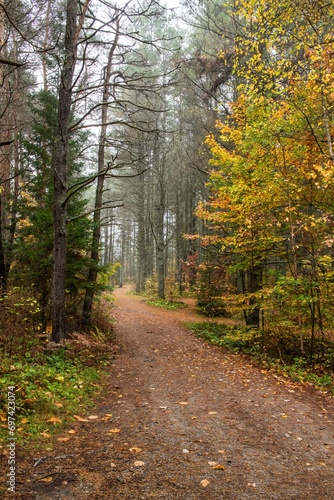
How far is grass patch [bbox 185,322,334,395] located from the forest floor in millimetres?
509

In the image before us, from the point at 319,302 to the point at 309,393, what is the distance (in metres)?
2.42

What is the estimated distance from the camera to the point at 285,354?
28.6 feet

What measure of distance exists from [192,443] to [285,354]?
5.77 m

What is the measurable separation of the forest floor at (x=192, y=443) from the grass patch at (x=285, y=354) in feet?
1.67

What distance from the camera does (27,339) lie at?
6.62 meters

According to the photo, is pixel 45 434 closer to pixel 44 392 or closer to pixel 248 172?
pixel 44 392

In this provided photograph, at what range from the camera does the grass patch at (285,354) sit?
7109mm

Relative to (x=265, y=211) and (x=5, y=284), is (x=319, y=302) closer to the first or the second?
(x=265, y=211)

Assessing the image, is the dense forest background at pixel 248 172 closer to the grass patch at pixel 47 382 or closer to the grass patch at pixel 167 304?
the grass patch at pixel 47 382

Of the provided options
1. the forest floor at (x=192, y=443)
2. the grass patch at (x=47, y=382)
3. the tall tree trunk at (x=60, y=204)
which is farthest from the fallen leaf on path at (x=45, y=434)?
the tall tree trunk at (x=60, y=204)

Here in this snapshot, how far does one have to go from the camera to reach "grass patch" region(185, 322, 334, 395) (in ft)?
23.3

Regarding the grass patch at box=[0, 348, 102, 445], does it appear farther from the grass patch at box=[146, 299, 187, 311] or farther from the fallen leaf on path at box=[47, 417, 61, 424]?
the grass patch at box=[146, 299, 187, 311]

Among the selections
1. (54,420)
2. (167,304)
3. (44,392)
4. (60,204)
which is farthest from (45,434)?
(167,304)

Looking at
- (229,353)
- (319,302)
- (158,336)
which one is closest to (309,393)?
(319,302)
